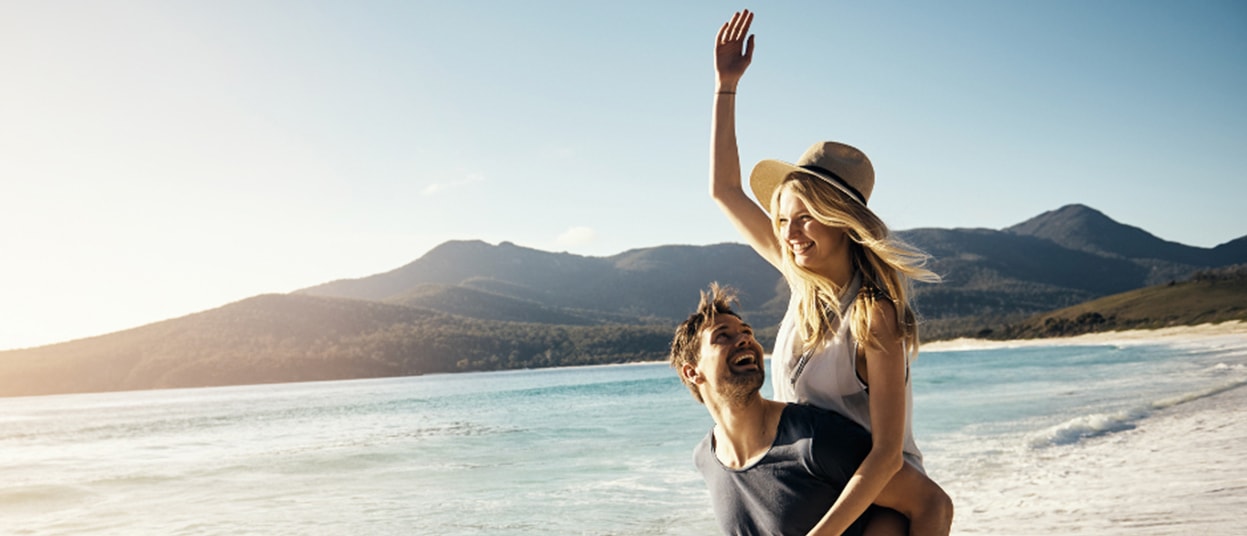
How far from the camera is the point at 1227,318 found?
184ft

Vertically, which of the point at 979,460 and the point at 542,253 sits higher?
the point at 542,253

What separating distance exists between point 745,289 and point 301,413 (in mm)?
118379

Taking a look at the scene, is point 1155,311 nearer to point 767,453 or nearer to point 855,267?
point 855,267

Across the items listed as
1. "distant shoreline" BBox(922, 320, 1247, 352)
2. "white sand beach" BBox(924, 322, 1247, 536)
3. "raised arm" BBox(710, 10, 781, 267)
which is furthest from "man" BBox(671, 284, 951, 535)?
"distant shoreline" BBox(922, 320, 1247, 352)

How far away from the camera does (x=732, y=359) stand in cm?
223

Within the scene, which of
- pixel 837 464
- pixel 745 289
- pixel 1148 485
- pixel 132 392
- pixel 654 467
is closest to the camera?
pixel 837 464

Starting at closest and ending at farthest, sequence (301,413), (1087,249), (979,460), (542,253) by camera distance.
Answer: (979,460), (301,413), (1087,249), (542,253)

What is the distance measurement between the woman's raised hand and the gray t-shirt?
4.14 feet

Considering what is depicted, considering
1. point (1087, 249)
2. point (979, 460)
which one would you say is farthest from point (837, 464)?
point (1087, 249)

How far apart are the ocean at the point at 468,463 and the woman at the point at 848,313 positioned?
5.42 meters

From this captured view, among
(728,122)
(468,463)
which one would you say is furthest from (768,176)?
(468,463)

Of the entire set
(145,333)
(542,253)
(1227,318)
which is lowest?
(1227,318)

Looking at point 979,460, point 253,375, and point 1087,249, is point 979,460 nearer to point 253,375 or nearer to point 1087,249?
point 253,375

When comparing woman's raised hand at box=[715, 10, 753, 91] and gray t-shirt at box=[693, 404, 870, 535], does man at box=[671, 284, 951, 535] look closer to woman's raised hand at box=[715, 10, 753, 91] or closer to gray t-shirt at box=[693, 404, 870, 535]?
gray t-shirt at box=[693, 404, 870, 535]
